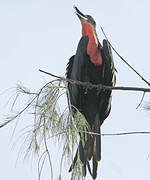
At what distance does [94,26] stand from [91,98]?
74 cm

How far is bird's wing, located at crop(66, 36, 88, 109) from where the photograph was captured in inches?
158

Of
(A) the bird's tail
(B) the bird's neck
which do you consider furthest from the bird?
(A) the bird's tail

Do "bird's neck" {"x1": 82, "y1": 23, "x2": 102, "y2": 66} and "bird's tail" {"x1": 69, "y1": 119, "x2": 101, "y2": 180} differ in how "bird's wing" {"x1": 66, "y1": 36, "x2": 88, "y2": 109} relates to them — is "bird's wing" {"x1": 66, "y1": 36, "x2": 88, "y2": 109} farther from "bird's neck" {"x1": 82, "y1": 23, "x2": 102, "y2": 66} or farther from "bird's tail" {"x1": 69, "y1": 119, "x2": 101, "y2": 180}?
"bird's tail" {"x1": 69, "y1": 119, "x2": 101, "y2": 180}

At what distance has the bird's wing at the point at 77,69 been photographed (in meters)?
4.02

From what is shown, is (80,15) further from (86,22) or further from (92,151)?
(92,151)

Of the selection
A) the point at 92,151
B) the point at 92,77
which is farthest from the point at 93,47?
the point at 92,151

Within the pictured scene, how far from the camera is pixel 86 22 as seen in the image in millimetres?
4480

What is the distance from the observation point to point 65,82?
2611 mm

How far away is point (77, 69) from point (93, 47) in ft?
0.76

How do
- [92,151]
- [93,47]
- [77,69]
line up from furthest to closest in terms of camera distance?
[93,47]
[77,69]
[92,151]

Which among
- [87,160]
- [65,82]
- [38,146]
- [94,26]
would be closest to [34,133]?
[38,146]

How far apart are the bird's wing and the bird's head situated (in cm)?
14

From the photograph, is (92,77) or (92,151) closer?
(92,151)

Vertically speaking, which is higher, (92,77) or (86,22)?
(86,22)
